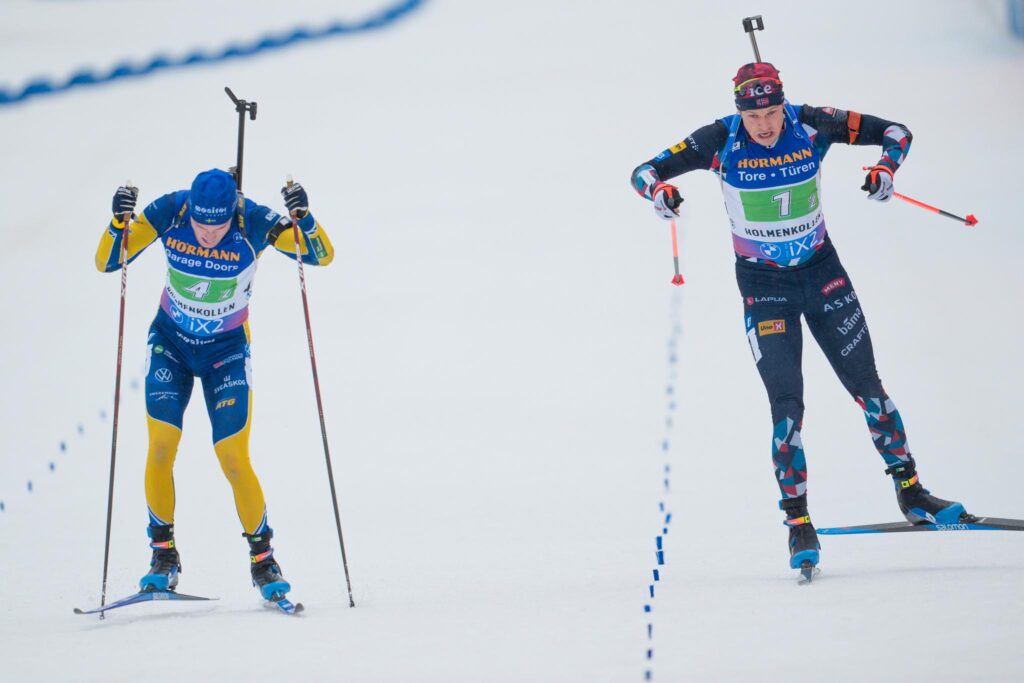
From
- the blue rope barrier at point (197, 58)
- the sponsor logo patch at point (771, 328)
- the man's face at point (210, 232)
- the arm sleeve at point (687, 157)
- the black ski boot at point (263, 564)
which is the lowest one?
the black ski boot at point (263, 564)

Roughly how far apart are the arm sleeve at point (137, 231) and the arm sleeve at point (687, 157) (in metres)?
1.90

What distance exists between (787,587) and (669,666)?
1023 millimetres

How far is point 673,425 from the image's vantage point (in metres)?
7.89

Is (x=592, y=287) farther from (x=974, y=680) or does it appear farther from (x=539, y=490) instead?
(x=974, y=680)

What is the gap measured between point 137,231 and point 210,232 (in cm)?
36

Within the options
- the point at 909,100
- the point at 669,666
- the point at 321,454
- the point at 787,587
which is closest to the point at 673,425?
the point at 321,454

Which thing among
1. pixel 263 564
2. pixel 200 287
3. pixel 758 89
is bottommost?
pixel 263 564

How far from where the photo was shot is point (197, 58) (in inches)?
612

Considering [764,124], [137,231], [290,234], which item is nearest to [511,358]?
[290,234]

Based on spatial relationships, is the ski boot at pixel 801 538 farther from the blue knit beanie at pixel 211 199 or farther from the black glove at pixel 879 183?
the blue knit beanie at pixel 211 199

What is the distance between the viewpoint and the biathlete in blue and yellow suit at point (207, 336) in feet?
17.6

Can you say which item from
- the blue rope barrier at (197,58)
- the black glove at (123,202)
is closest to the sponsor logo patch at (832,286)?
the black glove at (123,202)

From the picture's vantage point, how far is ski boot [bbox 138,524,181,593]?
5.37m

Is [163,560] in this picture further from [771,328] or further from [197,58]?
[197,58]
